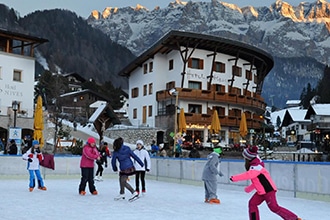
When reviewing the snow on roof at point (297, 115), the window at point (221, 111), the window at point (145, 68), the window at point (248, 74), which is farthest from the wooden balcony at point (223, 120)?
the snow on roof at point (297, 115)

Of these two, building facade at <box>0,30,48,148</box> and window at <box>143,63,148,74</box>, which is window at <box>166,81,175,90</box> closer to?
window at <box>143,63,148,74</box>

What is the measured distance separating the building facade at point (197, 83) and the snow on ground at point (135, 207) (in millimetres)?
27028

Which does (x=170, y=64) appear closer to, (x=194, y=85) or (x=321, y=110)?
(x=194, y=85)

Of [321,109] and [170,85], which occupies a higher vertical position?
[170,85]

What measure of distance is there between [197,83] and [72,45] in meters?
112

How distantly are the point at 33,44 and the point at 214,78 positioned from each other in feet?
53.0

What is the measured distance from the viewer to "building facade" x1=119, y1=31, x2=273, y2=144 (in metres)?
40.2

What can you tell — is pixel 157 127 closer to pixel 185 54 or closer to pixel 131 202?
pixel 185 54

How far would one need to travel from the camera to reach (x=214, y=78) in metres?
42.6

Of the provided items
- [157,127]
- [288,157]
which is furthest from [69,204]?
[157,127]

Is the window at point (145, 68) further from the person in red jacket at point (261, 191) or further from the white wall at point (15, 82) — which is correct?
the person in red jacket at point (261, 191)

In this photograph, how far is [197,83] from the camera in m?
41.9

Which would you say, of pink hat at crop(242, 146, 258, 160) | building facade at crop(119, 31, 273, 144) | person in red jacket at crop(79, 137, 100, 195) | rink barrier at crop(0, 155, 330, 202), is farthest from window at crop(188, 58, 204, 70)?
pink hat at crop(242, 146, 258, 160)

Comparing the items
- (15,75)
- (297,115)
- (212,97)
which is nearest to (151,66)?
(212,97)
